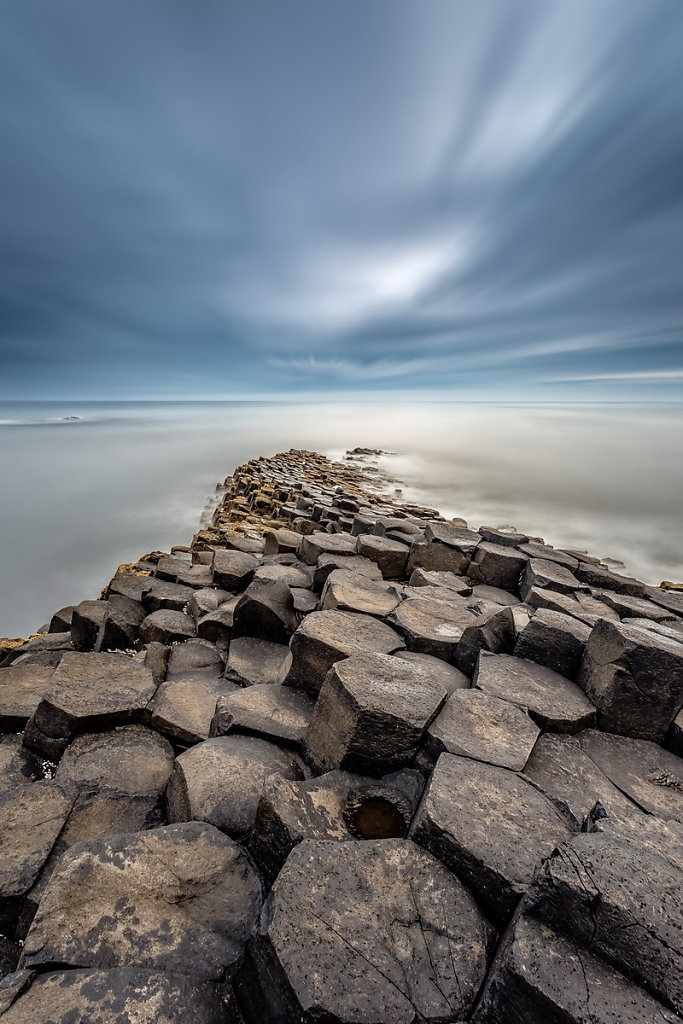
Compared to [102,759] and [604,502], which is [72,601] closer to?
[102,759]

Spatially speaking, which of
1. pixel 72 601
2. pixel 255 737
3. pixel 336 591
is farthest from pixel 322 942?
pixel 72 601

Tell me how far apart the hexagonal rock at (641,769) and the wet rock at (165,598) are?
378 centimetres

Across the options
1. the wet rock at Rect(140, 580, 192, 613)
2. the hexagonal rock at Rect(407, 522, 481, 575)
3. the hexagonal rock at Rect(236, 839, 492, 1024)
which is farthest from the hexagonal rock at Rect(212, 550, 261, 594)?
the hexagonal rock at Rect(236, 839, 492, 1024)

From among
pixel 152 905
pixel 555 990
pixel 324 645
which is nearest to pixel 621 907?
pixel 555 990

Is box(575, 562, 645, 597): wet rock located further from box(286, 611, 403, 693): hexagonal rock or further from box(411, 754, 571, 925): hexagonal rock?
box(411, 754, 571, 925): hexagonal rock

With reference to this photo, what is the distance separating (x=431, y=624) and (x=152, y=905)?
2.32 meters

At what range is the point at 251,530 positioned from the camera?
27.6 ft

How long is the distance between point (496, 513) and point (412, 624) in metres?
13.2

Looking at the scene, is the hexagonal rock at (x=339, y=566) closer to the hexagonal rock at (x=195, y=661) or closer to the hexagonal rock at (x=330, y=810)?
the hexagonal rock at (x=195, y=661)

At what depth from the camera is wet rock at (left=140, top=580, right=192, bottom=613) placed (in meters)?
4.69

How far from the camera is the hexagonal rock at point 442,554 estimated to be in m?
5.54

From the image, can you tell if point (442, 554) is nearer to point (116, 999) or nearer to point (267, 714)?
point (267, 714)

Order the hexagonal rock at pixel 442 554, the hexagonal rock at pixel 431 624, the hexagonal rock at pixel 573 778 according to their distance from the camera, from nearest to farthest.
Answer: the hexagonal rock at pixel 573 778
the hexagonal rock at pixel 431 624
the hexagonal rock at pixel 442 554

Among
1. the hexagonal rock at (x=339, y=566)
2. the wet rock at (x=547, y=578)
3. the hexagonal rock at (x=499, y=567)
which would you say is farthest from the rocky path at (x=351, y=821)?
the hexagonal rock at (x=499, y=567)
